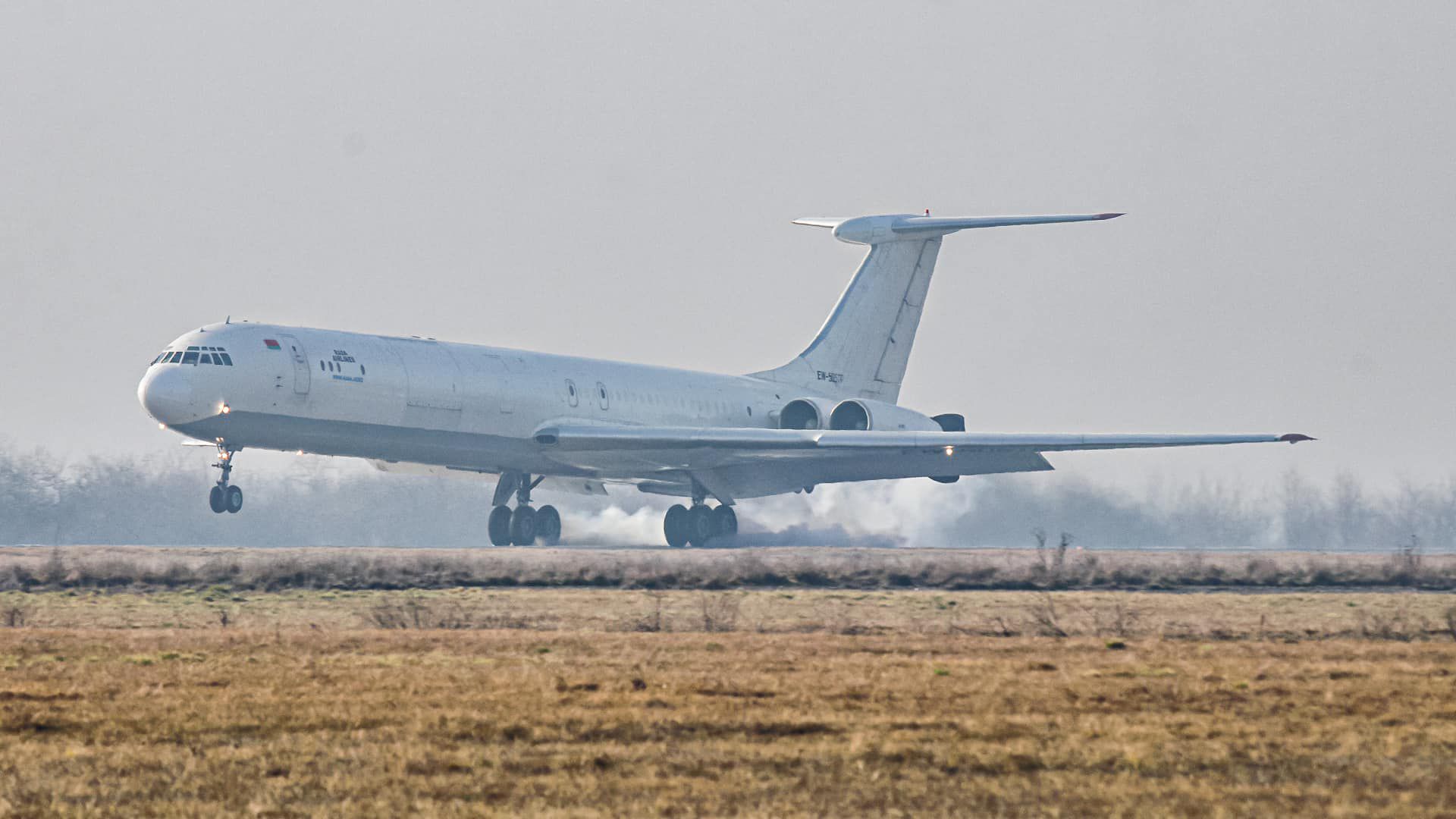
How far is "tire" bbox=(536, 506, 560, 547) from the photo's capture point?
49.7 meters

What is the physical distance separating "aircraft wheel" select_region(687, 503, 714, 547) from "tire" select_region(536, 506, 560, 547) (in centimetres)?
366

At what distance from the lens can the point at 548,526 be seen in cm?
4984

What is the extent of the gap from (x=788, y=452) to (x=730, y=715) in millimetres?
34851

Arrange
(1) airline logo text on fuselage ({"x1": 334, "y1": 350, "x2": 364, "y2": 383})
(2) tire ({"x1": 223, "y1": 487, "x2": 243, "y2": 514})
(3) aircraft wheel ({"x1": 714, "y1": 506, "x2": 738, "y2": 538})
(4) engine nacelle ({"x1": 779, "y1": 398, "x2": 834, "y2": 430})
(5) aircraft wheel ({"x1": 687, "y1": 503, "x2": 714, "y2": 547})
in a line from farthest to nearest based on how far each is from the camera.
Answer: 1. (4) engine nacelle ({"x1": 779, "y1": 398, "x2": 834, "y2": 430})
2. (3) aircraft wheel ({"x1": 714, "y1": 506, "x2": 738, "y2": 538})
3. (5) aircraft wheel ({"x1": 687, "y1": 503, "x2": 714, "y2": 547})
4. (1) airline logo text on fuselage ({"x1": 334, "y1": 350, "x2": 364, "y2": 383})
5. (2) tire ({"x1": 223, "y1": 487, "x2": 243, "y2": 514})

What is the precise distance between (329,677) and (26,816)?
671 cm

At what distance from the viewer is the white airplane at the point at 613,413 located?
38531 mm

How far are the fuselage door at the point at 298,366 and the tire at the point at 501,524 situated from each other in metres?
11.0

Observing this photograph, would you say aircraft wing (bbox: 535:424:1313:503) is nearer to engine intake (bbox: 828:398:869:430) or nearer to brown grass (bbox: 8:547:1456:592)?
engine intake (bbox: 828:398:869:430)

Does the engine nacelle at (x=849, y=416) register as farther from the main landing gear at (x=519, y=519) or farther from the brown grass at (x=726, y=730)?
the brown grass at (x=726, y=730)

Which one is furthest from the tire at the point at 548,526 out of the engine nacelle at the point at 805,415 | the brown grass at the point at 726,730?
the brown grass at the point at 726,730

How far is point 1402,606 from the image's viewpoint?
26500 mm

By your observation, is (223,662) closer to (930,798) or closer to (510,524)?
(930,798)

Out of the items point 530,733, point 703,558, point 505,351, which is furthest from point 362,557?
point 530,733

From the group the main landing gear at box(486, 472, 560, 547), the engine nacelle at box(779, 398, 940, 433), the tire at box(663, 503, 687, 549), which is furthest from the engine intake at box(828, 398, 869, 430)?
the main landing gear at box(486, 472, 560, 547)
